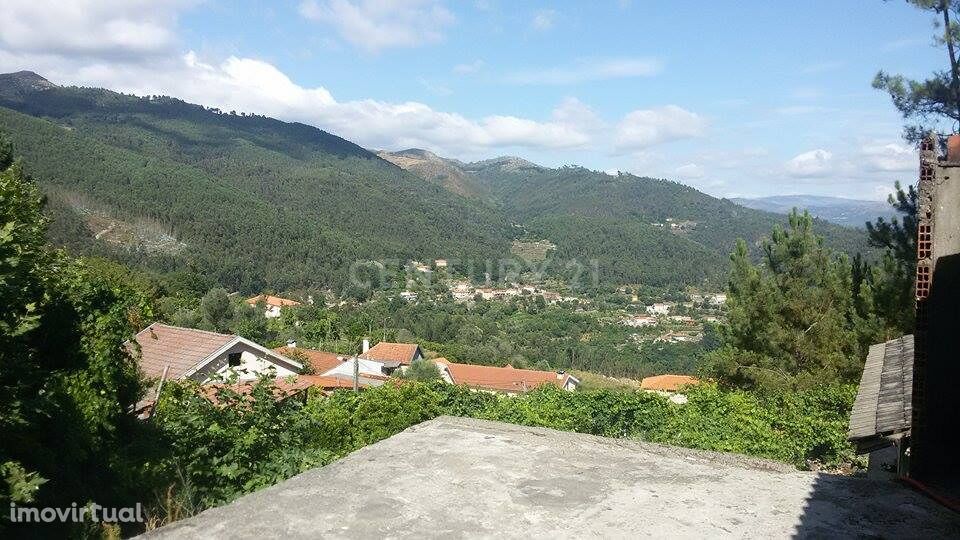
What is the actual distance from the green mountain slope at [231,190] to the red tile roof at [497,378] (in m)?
37.8

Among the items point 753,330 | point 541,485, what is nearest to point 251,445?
point 541,485

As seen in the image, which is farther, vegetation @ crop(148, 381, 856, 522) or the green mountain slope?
the green mountain slope

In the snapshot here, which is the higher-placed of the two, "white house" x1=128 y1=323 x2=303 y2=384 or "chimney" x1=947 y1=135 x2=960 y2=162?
"chimney" x1=947 y1=135 x2=960 y2=162

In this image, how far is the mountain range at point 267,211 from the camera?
3098 inches

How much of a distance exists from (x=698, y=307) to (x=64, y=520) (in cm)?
11357

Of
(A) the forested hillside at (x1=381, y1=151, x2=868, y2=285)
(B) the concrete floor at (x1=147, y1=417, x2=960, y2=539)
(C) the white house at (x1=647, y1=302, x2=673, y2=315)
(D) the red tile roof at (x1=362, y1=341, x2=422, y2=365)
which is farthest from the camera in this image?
(A) the forested hillside at (x1=381, y1=151, x2=868, y2=285)

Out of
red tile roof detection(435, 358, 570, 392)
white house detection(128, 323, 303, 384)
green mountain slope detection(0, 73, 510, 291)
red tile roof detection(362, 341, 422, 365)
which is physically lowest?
red tile roof detection(435, 358, 570, 392)

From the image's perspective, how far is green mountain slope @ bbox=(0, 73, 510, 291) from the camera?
82.3 m

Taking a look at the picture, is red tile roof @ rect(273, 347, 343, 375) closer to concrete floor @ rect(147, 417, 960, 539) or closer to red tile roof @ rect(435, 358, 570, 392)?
red tile roof @ rect(435, 358, 570, 392)

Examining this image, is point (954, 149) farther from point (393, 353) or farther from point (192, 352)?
point (393, 353)

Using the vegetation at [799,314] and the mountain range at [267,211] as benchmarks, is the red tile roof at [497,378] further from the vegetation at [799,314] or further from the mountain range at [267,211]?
the mountain range at [267,211]

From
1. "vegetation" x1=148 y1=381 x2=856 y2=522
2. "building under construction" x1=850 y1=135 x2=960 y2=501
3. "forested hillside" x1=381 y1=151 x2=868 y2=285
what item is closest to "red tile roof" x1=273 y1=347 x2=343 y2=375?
"vegetation" x1=148 y1=381 x2=856 y2=522

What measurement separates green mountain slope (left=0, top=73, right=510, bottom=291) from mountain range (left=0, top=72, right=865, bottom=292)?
1.18ft

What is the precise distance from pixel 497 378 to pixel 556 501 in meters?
36.3
